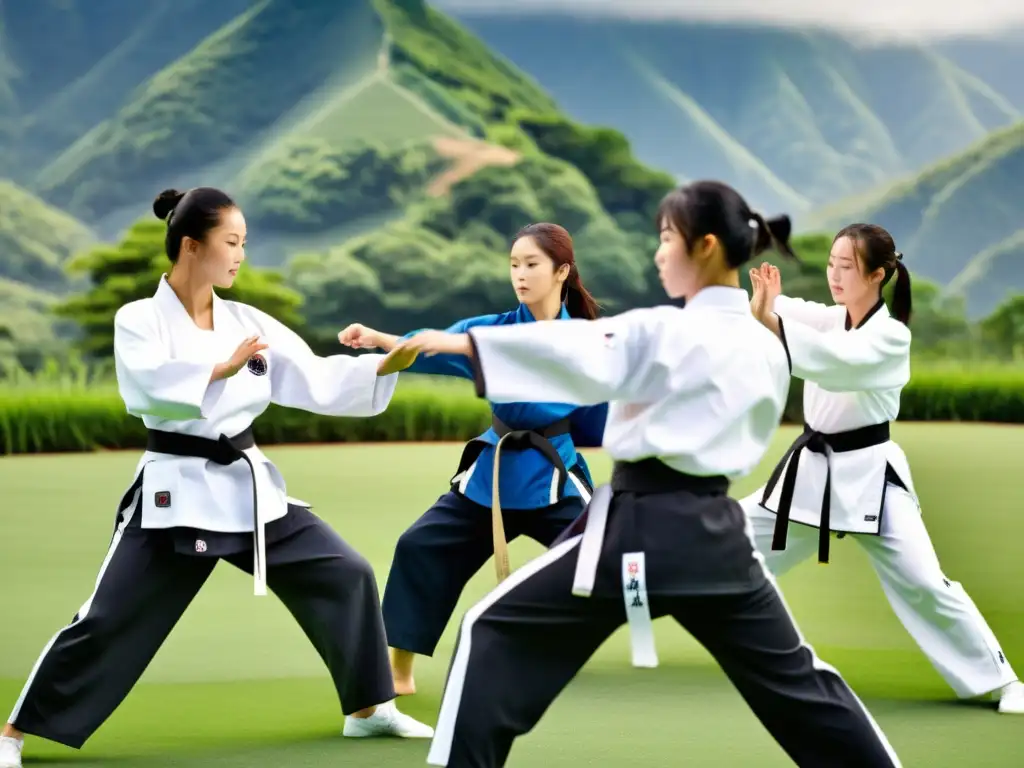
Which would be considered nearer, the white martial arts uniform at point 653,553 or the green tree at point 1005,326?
the white martial arts uniform at point 653,553

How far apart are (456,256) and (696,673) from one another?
1773cm

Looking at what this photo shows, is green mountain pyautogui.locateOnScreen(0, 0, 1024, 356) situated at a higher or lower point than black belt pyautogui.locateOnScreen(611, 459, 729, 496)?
Result: higher

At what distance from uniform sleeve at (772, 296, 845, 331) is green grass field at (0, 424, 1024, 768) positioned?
43.6 inches

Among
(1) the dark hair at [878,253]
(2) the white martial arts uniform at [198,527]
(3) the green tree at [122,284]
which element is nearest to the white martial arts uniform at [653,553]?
(2) the white martial arts uniform at [198,527]

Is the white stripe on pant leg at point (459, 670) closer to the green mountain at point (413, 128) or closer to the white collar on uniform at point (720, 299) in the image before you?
the white collar on uniform at point (720, 299)

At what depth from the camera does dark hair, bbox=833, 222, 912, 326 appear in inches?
164

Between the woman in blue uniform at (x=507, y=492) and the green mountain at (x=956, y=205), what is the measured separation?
875 inches

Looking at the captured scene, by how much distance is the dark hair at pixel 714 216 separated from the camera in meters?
2.63

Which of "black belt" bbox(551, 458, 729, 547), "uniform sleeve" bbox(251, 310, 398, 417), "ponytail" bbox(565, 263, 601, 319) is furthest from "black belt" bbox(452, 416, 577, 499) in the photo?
"black belt" bbox(551, 458, 729, 547)

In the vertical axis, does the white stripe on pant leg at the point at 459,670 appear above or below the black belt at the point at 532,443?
below

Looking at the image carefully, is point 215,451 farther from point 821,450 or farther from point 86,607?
point 821,450

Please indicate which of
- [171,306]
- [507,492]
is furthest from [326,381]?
[507,492]

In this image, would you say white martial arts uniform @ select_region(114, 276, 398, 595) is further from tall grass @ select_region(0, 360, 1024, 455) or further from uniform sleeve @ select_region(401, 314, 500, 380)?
tall grass @ select_region(0, 360, 1024, 455)

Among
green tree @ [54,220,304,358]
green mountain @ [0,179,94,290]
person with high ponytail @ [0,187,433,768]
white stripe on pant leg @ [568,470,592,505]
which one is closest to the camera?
person with high ponytail @ [0,187,433,768]
